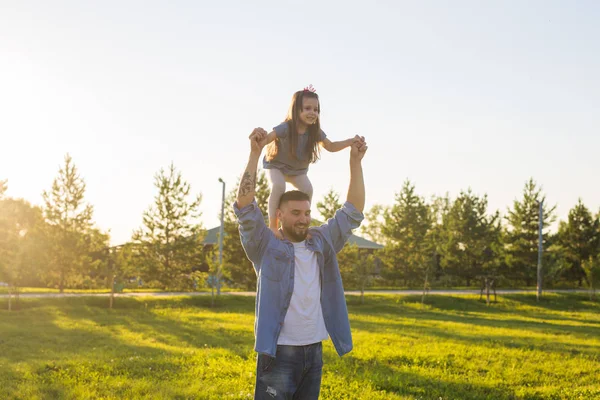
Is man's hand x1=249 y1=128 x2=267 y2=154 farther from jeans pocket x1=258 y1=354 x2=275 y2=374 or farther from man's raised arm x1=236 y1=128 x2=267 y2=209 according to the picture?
jeans pocket x1=258 y1=354 x2=275 y2=374

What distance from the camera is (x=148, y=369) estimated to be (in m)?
12.0

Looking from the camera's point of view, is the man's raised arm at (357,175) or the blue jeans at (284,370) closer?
the blue jeans at (284,370)

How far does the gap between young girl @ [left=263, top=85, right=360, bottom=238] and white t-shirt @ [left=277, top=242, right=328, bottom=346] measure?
41 cm

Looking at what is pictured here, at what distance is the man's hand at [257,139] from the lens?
418cm

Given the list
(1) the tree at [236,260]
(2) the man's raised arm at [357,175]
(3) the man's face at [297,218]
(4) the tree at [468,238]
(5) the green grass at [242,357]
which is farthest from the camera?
(4) the tree at [468,238]

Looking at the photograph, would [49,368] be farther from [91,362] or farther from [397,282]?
[397,282]

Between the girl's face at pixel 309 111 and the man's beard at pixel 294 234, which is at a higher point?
the girl's face at pixel 309 111

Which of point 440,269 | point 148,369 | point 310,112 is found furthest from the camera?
point 440,269

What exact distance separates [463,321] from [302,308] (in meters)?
24.8

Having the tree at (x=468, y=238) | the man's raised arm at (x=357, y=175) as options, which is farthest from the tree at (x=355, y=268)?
the man's raised arm at (x=357, y=175)

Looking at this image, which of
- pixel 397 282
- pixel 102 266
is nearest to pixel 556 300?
pixel 397 282

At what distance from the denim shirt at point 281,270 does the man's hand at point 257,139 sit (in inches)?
15.7

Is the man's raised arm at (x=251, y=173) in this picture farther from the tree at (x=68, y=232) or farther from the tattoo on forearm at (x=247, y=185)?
the tree at (x=68, y=232)

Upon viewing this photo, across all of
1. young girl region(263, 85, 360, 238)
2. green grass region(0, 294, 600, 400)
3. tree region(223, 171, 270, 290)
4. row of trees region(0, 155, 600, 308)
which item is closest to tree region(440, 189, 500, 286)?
row of trees region(0, 155, 600, 308)
